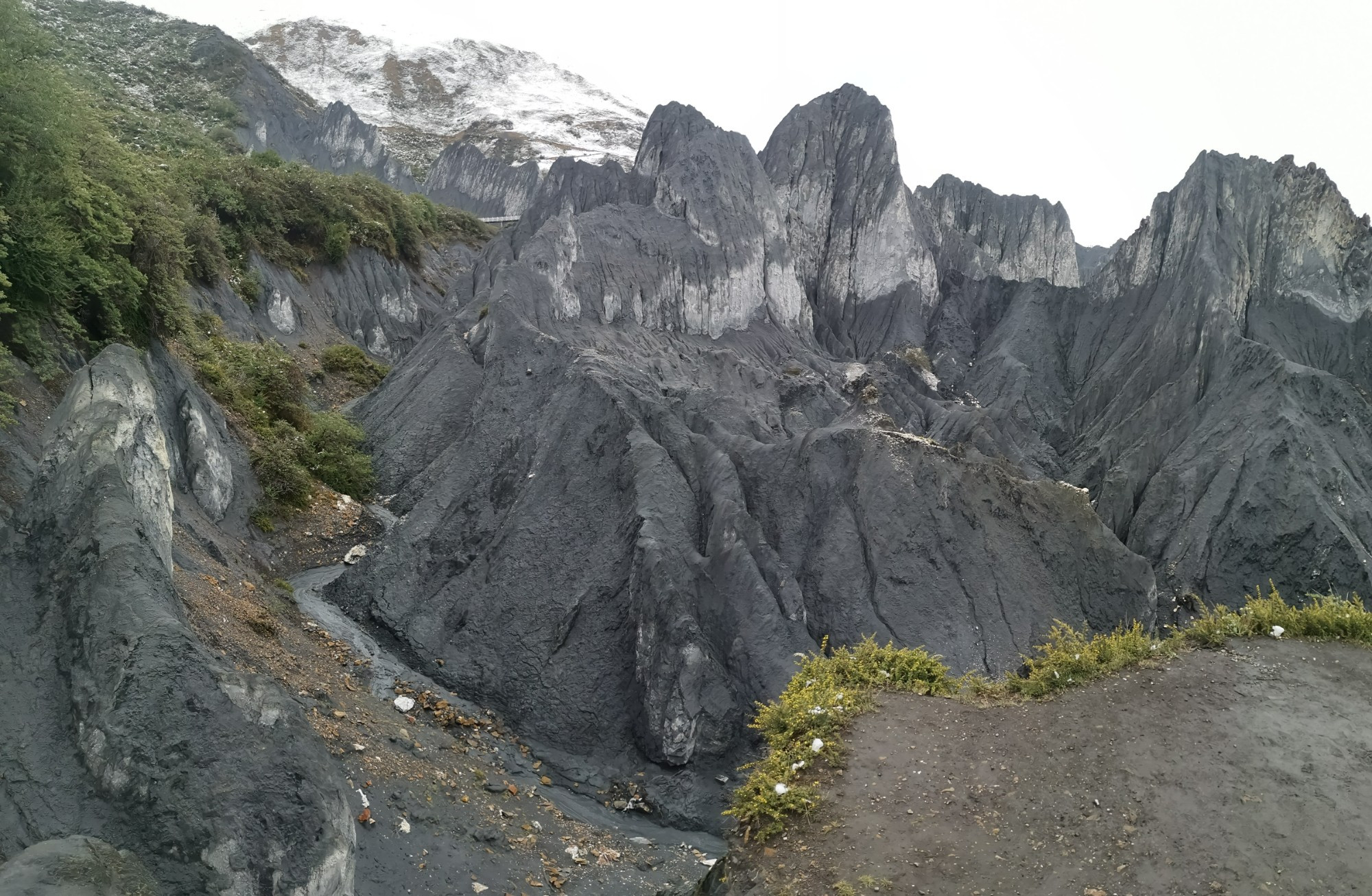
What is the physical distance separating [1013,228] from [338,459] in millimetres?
67102

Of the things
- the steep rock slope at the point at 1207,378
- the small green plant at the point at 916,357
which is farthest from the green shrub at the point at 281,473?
the small green plant at the point at 916,357

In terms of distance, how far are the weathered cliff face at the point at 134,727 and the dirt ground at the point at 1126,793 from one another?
16.5 ft

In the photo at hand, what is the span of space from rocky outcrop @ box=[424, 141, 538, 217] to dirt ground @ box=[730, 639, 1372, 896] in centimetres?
9064

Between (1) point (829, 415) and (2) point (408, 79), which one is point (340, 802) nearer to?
(1) point (829, 415)

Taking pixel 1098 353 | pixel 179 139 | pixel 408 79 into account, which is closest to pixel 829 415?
pixel 1098 353

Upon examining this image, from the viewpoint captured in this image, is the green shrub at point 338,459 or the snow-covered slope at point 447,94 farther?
the snow-covered slope at point 447,94

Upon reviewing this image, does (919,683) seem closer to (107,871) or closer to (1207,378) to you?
(107,871)

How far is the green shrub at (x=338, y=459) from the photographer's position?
87.6 feet

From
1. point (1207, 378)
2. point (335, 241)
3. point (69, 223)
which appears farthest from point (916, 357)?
point (69, 223)

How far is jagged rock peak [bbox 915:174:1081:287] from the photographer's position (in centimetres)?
7500

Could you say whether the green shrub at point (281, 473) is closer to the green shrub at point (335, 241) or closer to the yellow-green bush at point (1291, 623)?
the yellow-green bush at point (1291, 623)

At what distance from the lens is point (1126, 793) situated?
891 cm

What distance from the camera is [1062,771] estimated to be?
948 cm

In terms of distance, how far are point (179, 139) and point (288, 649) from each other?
50.3 m
